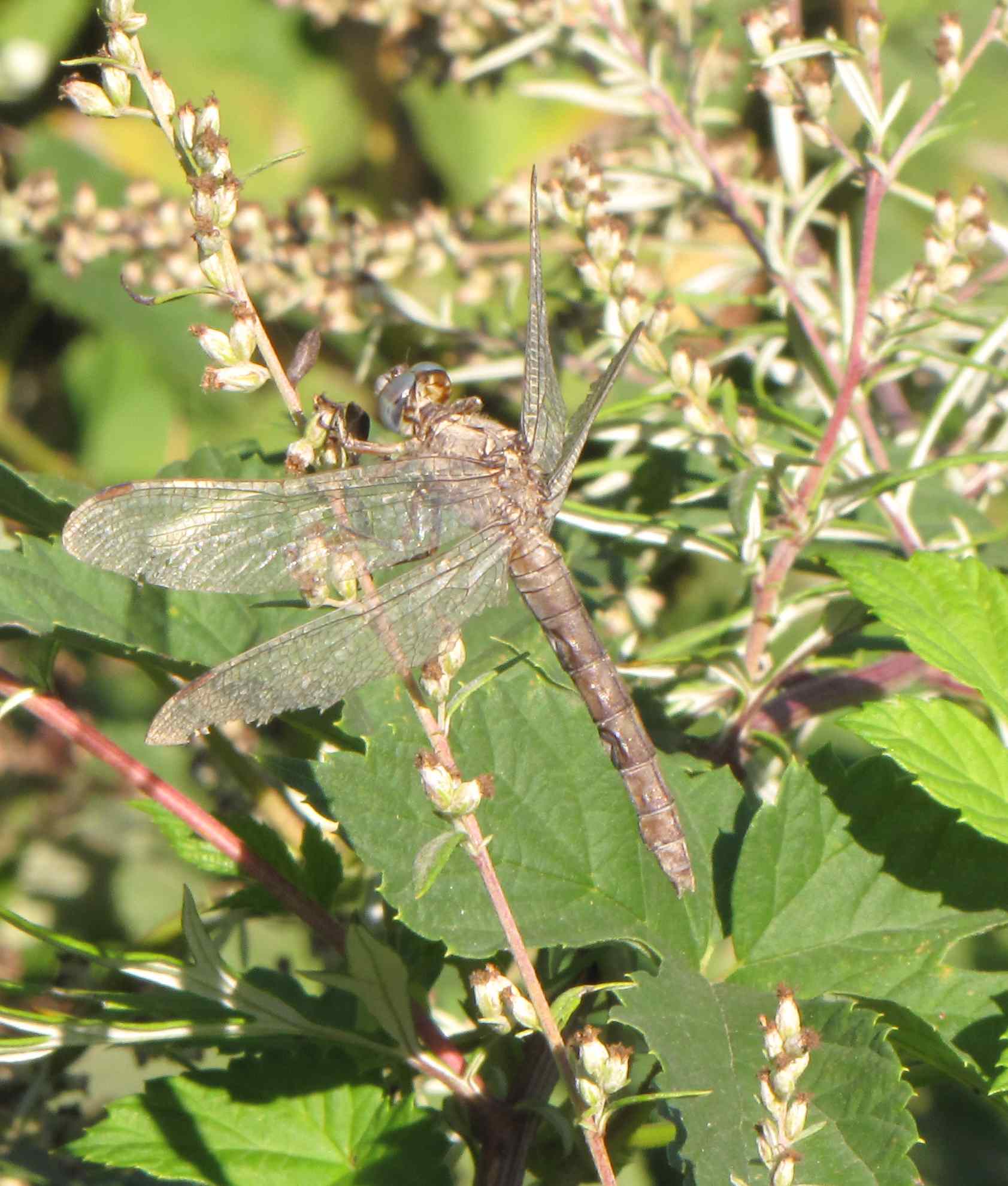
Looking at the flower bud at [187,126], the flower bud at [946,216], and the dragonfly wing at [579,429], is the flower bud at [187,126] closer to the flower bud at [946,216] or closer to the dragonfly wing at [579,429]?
the dragonfly wing at [579,429]

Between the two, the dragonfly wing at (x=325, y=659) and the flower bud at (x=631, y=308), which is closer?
the dragonfly wing at (x=325, y=659)

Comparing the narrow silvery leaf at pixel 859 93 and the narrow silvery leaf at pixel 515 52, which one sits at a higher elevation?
the narrow silvery leaf at pixel 515 52

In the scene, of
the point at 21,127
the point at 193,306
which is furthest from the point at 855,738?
the point at 21,127

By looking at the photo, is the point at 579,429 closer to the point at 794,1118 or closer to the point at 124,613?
the point at 124,613

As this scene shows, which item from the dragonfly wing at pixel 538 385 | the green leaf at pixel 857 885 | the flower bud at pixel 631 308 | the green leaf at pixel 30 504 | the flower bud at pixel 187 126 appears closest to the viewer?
the flower bud at pixel 187 126

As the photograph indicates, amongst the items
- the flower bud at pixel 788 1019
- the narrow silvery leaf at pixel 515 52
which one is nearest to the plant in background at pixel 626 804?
the flower bud at pixel 788 1019

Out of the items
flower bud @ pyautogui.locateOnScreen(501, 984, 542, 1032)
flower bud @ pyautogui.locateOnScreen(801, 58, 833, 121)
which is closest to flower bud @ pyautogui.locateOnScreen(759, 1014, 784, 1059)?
flower bud @ pyautogui.locateOnScreen(501, 984, 542, 1032)

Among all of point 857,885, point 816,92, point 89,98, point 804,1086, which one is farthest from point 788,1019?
point 816,92

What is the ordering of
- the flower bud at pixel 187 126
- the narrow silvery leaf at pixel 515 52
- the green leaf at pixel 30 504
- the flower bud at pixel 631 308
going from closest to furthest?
the flower bud at pixel 187 126 < the green leaf at pixel 30 504 < the flower bud at pixel 631 308 < the narrow silvery leaf at pixel 515 52
